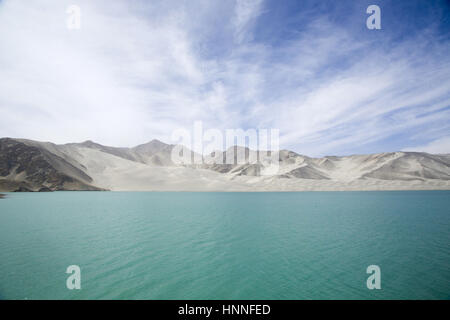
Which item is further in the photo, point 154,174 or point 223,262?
point 154,174

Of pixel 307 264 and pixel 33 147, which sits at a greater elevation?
pixel 33 147

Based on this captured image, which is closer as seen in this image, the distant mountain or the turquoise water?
the turquoise water

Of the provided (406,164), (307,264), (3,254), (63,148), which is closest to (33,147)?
(63,148)

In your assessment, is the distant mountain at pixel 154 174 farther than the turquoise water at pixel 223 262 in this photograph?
Yes

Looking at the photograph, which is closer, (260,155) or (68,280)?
(68,280)

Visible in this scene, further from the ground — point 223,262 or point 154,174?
point 154,174

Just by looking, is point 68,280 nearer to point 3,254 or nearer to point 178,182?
point 3,254

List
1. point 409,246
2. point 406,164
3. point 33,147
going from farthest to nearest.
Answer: point 406,164 < point 33,147 < point 409,246
